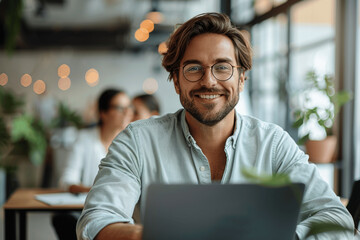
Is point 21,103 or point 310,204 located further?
point 21,103

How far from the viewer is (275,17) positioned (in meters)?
4.97

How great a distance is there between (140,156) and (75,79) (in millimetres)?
13254

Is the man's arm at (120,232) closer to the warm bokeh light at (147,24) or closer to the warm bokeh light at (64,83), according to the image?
the warm bokeh light at (147,24)

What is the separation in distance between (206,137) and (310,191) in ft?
1.42

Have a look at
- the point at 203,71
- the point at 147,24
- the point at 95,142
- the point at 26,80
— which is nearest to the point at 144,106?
the point at 95,142

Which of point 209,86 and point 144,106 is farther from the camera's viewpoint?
point 144,106

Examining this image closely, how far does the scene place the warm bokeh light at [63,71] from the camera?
14.0 meters

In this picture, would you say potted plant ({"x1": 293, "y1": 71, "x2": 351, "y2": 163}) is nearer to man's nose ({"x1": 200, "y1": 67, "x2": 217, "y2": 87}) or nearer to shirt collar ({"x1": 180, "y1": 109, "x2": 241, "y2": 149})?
shirt collar ({"x1": 180, "y1": 109, "x2": 241, "y2": 149})

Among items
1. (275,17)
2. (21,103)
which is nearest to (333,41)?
(275,17)

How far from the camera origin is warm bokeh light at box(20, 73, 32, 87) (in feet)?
45.5

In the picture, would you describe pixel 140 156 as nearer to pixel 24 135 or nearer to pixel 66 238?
pixel 66 238

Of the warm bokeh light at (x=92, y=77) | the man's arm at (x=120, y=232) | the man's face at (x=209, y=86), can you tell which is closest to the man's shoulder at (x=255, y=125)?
the man's face at (x=209, y=86)

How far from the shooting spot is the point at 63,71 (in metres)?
14.0

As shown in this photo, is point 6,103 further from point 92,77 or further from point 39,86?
point 39,86
